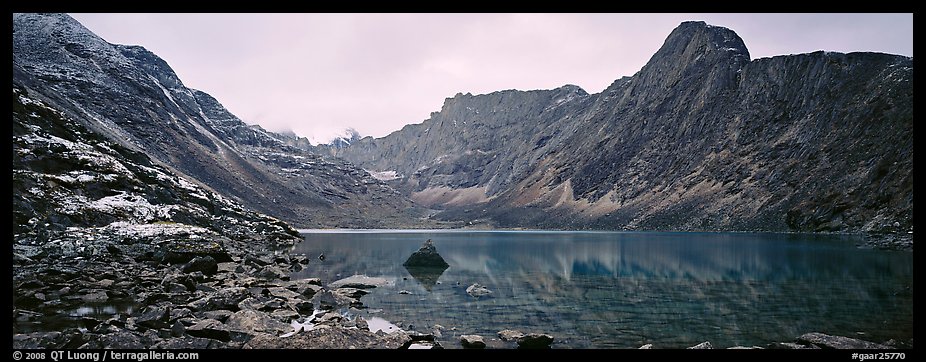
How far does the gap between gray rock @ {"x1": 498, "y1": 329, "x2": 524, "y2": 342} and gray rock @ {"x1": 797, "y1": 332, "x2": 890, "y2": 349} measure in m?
11.7

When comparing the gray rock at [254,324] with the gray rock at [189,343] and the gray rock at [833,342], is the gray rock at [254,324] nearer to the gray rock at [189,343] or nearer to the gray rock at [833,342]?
the gray rock at [189,343]

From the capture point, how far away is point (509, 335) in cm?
2180

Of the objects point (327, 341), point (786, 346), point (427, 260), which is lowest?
point (427, 260)

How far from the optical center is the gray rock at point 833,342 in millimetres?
18688

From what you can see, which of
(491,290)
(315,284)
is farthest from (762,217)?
(315,284)

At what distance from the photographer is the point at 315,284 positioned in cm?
3603

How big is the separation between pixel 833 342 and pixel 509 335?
12870 millimetres

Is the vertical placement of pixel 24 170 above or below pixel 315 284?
above

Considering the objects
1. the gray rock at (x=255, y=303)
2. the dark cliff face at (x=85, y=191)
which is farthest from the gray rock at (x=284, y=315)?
the dark cliff face at (x=85, y=191)

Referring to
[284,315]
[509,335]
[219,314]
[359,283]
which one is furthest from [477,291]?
[219,314]

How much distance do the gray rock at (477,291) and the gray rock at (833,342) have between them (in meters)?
19.5

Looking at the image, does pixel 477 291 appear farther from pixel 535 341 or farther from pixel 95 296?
pixel 95 296
